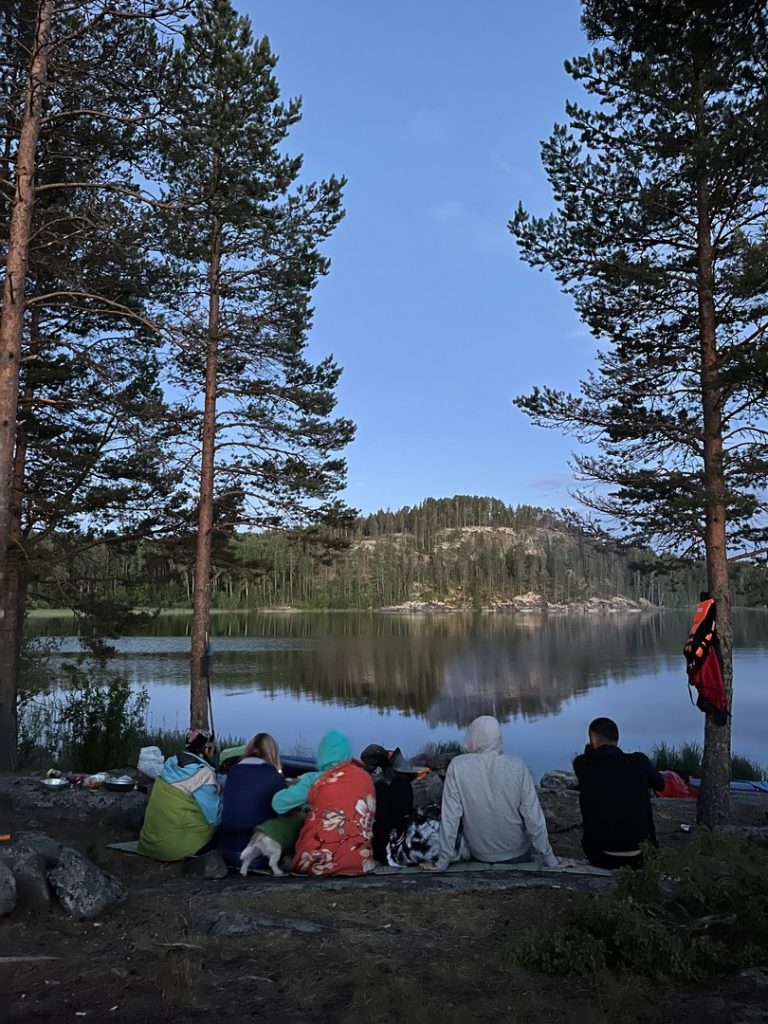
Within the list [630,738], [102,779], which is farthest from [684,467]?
[630,738]

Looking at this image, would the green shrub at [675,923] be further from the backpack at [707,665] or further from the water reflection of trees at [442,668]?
the water reflection of trees at [442,668]

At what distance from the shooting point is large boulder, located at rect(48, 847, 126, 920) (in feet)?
14.2

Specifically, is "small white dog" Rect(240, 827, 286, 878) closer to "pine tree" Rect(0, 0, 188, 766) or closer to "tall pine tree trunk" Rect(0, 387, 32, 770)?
"pine tree" Rect(0, 0, 188, 766)

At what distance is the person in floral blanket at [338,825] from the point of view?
5352 millimetres

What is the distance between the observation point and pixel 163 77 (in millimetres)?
7551

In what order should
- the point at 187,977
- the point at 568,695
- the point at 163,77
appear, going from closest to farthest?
the point at 187,977
the point at 163,77
the point at 568,695

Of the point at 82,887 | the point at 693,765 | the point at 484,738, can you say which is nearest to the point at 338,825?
the point at 484,738

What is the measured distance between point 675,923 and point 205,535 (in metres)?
9.98

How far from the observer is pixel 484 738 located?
536cm

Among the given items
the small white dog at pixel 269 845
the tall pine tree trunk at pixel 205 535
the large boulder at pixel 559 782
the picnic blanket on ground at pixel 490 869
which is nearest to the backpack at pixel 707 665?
the large boulder at pixel 559 782

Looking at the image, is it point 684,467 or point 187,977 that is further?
point 684,467

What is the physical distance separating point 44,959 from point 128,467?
1044 centimetres

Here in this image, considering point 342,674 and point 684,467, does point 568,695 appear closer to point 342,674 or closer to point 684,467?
point 342,674

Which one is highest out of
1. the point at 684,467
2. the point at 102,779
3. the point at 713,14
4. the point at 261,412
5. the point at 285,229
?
the point at 285,229
